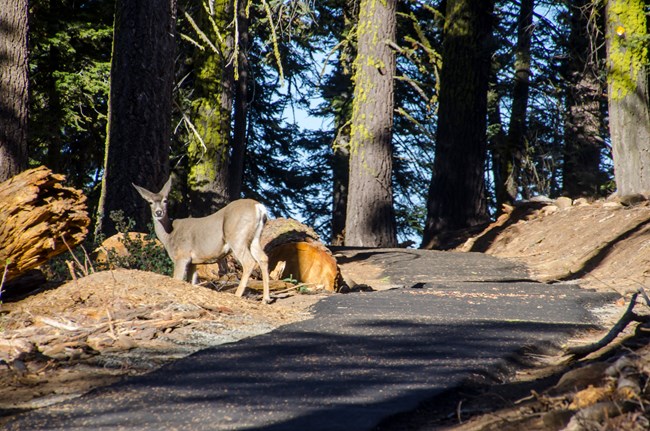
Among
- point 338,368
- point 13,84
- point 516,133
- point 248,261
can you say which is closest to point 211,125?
point 13,84

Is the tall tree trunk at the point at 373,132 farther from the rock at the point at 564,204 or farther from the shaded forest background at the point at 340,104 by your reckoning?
the rock at the point at 564,204

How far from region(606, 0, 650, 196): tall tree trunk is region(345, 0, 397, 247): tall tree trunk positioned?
205 inches

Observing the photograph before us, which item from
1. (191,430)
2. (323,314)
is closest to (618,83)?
(323,314)

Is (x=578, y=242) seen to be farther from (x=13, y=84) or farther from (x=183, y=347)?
(x=183, y=347)

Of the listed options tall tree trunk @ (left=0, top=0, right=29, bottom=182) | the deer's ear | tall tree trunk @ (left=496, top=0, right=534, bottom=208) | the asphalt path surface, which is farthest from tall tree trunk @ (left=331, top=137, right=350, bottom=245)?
the asphalt path surface

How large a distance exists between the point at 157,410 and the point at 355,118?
49.4 ft

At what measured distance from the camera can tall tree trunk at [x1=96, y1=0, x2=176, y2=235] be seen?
12.0 m

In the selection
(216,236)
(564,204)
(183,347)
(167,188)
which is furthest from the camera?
(564,204)

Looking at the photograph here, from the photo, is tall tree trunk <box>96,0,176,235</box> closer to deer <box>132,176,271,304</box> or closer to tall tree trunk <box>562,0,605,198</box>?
deer <box>132,176,271,304</box>

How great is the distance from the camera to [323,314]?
8.13 m

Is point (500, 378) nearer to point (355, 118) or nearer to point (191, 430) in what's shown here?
point (191, 430)

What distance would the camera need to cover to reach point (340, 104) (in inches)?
1220

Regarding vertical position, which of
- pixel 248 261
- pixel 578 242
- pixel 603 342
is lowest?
pixel 603 342

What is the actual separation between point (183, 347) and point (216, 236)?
3.68 meters
